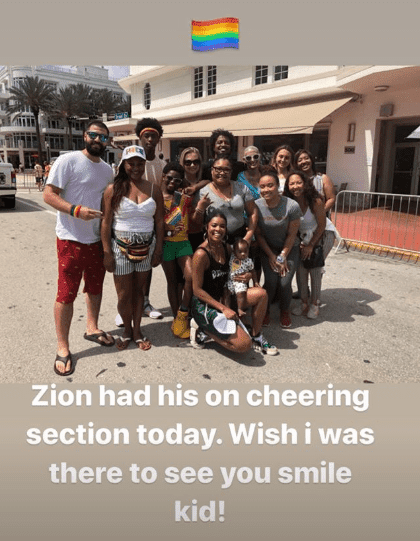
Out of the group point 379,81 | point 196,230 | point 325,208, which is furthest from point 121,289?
point 379,81

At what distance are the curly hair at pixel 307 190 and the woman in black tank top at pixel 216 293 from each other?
3.41 ft

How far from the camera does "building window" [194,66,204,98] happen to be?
2119 centimetres

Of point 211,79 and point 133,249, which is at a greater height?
point 211,79

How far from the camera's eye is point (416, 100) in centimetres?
1181

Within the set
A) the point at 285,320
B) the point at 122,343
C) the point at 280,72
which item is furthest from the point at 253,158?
the point at 280,72

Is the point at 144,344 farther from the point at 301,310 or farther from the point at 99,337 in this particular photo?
the point at 301,310

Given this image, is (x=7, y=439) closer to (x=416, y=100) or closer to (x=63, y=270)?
(x=63, y=270)

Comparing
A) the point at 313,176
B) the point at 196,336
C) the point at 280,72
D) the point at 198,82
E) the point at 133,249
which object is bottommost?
the point at 196,336

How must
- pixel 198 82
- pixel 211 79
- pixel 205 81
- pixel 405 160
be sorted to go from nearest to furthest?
pixel 405 160 → pixel 211 79 → pixel 205 81 → pixel 198 82

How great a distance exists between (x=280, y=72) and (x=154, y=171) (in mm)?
14302

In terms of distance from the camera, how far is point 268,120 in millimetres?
15055

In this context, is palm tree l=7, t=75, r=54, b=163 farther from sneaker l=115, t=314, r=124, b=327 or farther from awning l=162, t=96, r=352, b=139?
sneaker l=115, t=314, r=124, b=327

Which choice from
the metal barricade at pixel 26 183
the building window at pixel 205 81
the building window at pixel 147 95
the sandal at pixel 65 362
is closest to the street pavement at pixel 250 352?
the sandal at pixel 65 362

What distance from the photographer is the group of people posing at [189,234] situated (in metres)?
3.40
